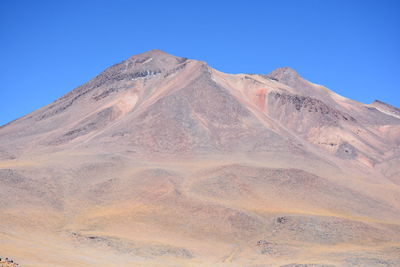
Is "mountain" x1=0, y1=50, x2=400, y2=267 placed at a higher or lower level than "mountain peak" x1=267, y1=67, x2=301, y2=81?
lower

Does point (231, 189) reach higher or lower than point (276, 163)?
lower

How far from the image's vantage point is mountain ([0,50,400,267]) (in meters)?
54.8

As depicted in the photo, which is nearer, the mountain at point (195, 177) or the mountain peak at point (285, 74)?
the mountain at point (195, 177)

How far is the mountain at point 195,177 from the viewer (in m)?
54.8

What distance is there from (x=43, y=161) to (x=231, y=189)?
32.4 m

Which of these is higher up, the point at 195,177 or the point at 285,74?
the point at 285,74

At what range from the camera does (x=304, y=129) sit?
119875 millimetres

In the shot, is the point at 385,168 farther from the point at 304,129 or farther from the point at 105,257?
the point at 105,257

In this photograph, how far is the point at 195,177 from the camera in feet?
263

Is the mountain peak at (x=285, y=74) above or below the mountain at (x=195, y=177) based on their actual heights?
above

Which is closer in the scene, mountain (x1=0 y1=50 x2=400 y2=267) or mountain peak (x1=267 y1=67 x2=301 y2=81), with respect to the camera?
mountain (x1=0 y1=50 x2=400 y2=267)

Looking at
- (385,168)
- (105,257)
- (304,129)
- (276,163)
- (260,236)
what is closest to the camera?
(105,257)

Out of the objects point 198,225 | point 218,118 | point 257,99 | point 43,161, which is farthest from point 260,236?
point 257,99

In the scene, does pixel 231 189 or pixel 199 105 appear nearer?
pixel 231 189
